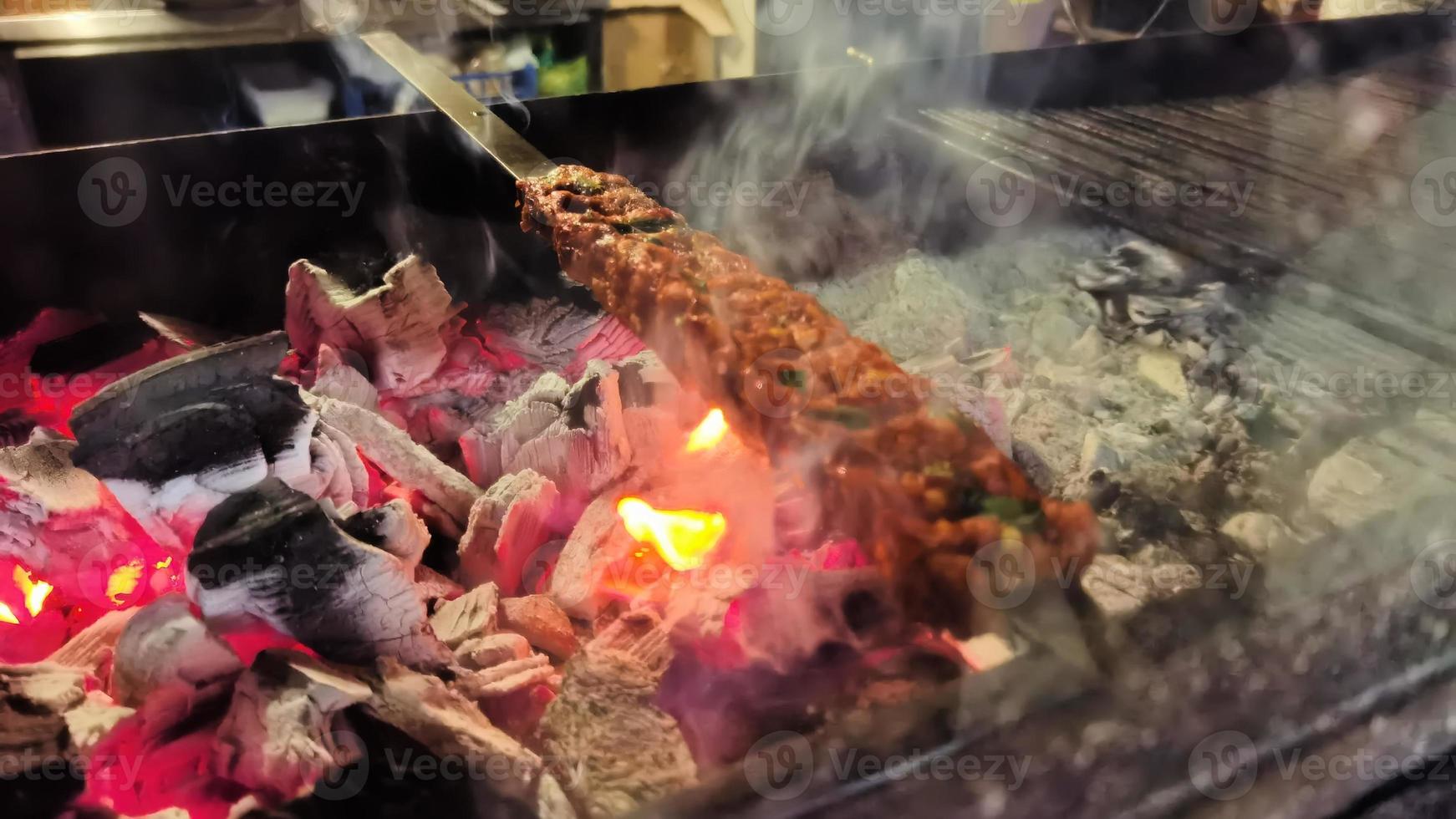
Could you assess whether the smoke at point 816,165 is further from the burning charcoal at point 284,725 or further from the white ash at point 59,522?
the burning charcoal at point 284,725

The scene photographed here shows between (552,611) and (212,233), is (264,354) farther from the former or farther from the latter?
(212,233)

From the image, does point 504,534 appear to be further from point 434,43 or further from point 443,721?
point 434,43

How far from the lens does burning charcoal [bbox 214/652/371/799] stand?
3.97ft

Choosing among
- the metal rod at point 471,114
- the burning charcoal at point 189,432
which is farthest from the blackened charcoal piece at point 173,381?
the metal rod at point 471,114

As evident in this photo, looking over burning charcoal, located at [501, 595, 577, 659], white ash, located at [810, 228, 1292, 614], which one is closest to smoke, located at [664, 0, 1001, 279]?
white ash, located at [810, 228, 1292, 614]

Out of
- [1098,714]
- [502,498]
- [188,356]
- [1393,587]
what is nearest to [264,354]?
[188,356]

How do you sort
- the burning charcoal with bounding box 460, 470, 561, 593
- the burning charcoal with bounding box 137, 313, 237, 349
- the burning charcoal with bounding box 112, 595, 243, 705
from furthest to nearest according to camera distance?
the burning charcoal with bounding box 137, 313, 237, 349
the burning charcoal with bounding box 460, 470, 561, 593
the burning charcoal with bounding box 112, 595, 243, 705

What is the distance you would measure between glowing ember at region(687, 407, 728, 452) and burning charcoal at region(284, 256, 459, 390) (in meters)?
0.82

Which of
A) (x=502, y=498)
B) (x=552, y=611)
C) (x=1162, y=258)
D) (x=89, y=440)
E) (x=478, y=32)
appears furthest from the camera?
(x=478, y=32)

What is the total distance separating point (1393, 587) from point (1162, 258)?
1.59 meters

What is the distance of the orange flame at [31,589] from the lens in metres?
1.74

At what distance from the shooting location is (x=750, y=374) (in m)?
1.40

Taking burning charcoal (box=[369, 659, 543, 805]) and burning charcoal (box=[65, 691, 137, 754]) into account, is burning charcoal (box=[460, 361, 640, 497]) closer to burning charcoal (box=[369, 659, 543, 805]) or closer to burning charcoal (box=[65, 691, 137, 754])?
burning charcoal (box=[369, 659, 543, 805])

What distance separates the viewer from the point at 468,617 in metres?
1.67
